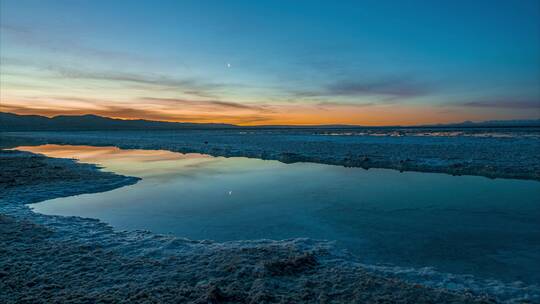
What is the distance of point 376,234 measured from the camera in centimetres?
797

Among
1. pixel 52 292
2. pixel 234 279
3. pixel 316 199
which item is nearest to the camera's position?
pixel 52 292

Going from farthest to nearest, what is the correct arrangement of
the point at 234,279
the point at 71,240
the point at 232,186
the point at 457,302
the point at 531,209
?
1. the point at 232,186
2. the point at 531,209
3. the point at 71,240
4. the point at 234,279
5. the point at 457,302

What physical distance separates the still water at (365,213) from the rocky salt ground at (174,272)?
2.94ft

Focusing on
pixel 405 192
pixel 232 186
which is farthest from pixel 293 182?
pixel 405 192

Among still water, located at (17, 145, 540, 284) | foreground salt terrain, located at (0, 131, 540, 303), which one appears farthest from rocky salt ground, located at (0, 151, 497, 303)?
still water, located at (17, 145, 540, 284)

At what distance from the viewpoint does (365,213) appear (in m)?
9.84

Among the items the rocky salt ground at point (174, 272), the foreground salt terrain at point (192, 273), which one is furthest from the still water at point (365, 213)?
the rocky salt ground at point (174, 272)

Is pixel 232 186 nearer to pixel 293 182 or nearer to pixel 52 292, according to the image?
pixel 293 182

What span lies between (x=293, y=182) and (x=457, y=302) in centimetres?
1056

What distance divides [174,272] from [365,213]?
19.8 feet

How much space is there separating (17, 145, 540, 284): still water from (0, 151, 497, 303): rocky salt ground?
90cm

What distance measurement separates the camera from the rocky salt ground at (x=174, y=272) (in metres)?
4.99

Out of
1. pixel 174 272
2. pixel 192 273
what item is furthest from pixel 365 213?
pixel 174 272

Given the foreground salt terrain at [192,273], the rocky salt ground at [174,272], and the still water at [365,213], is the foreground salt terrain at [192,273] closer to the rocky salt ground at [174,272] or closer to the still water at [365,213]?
the rocky salt ground at [174,272]
